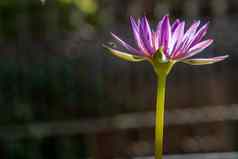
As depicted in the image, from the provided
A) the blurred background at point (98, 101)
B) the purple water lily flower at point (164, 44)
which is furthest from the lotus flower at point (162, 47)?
the blurred background at point (98, 101)

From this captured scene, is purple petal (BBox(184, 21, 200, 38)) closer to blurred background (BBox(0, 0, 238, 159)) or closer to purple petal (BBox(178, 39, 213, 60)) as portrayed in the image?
purple petal (BBox(178, 39, 213, 60))

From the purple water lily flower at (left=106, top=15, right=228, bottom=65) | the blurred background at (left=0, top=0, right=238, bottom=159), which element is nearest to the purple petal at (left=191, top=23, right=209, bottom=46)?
the purple water lily flower at (left=106, top=15, right=228, bottom=65)

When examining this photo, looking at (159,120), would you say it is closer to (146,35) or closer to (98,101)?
(146,35)

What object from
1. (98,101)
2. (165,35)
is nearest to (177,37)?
(165,35)

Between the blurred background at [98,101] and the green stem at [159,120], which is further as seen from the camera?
the blurred background at [98,101]

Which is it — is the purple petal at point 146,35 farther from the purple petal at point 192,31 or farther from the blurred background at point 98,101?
the blurred background at point 98,101

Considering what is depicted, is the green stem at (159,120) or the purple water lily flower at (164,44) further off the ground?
the purple water lily flower at (164,44)

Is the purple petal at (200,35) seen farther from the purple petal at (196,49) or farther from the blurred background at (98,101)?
the blurred background at (98,101)

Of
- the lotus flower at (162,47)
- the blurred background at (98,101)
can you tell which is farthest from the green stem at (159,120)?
the blurred background at (98,101)
